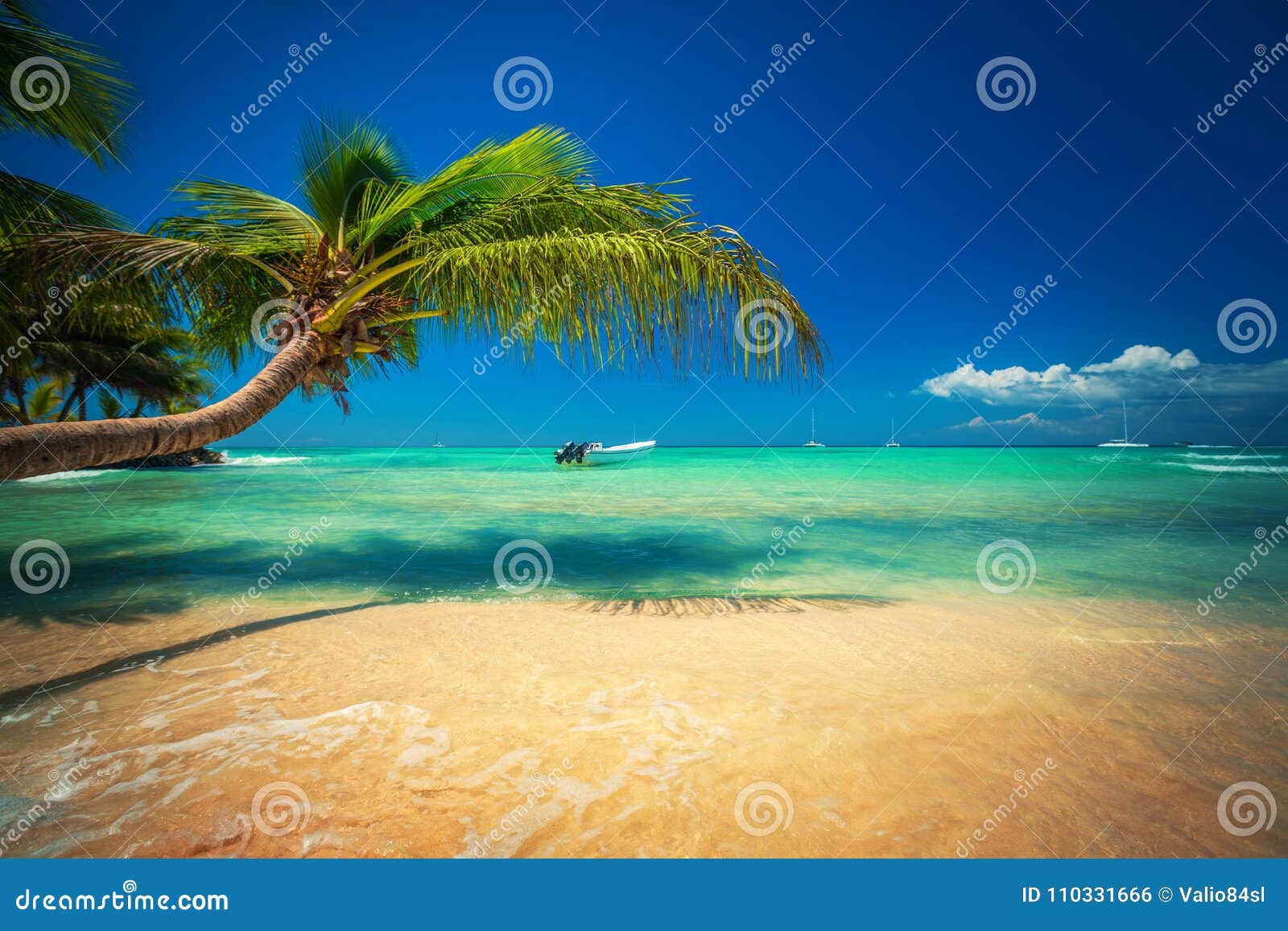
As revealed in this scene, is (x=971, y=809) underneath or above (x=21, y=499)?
underneath

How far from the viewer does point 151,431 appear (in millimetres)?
3430

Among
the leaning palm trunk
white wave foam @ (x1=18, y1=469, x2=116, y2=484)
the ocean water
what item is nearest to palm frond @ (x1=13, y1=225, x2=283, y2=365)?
the leaning palm trunk

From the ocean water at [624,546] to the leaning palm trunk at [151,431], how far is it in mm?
2006

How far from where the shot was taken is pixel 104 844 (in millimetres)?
1855

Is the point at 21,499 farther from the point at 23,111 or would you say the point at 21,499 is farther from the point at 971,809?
the point at 971,809

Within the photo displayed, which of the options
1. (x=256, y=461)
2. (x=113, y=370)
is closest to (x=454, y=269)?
(x=113, y=370)

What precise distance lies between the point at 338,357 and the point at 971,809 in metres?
6.06

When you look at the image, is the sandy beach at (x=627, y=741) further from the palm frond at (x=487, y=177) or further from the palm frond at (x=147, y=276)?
the palm frond at (x=487, y=177)

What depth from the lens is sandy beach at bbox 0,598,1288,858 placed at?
1.96 metres

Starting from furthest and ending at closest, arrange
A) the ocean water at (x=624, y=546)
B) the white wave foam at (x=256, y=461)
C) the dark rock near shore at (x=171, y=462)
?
the white wave foam at (x=256, y=461) → the dark rock near shore at (x=171, y=462) → the ocean water at (x=624, y=546)

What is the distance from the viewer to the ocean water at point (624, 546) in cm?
588

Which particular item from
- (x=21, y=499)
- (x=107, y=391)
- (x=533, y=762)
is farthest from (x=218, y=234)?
(x=107, y=391)

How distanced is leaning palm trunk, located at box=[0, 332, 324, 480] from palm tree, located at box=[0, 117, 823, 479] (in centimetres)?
2

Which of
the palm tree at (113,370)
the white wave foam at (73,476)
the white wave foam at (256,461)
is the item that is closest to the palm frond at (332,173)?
the palm tree at (113,370)
